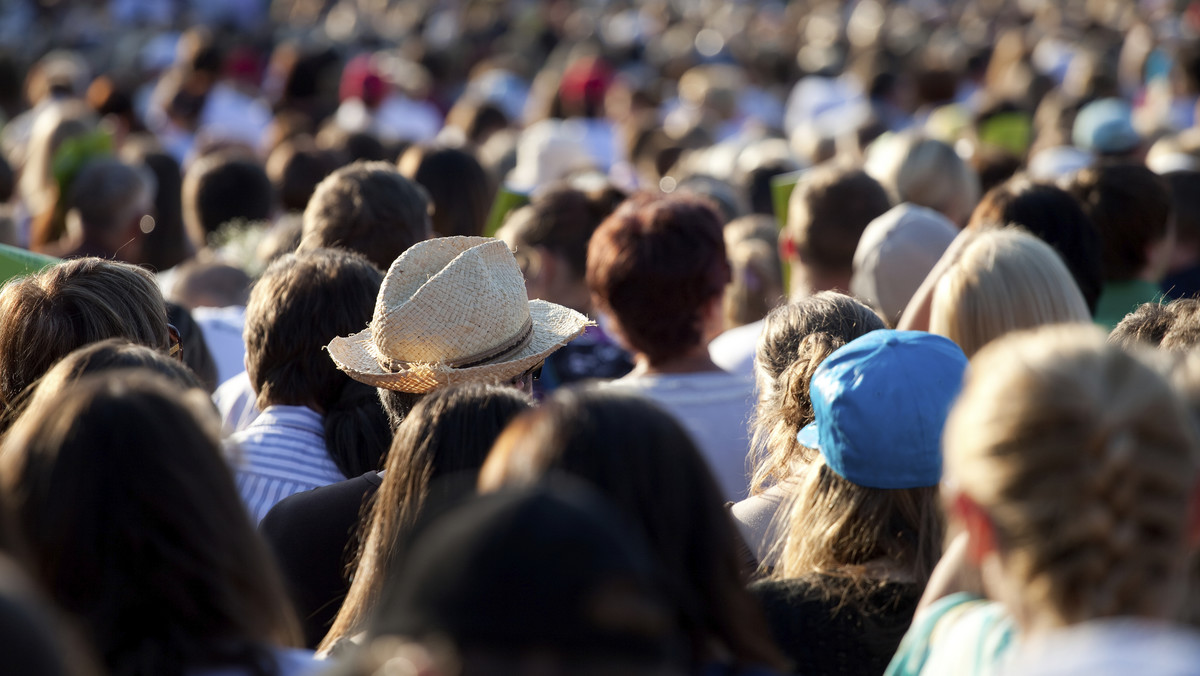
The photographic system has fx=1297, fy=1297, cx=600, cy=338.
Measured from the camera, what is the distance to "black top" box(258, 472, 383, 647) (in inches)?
99.1

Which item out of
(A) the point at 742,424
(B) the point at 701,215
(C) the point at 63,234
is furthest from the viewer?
(C) the point at 63,234

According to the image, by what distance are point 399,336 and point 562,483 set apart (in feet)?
4.56

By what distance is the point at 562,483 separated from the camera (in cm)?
148

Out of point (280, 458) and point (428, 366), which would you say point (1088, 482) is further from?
point (280, 458)

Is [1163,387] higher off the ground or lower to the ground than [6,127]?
higher

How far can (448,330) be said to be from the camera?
112 inches

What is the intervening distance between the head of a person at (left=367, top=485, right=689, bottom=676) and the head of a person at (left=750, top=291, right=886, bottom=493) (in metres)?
1.51

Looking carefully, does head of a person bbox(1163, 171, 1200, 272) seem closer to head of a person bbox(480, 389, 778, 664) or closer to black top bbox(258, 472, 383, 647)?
black top bbox(258, 472, 383, 647)

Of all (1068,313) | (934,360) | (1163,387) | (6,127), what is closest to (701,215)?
(1068,313)

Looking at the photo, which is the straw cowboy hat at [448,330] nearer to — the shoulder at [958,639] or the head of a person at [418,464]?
the head of a person at [418,464]

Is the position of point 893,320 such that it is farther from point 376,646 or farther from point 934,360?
point 376,646

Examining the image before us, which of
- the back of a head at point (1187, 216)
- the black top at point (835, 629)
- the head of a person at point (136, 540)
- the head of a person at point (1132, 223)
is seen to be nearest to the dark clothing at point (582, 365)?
the head of a person at point (1132, 223)

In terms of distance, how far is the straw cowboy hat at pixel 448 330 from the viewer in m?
2.79

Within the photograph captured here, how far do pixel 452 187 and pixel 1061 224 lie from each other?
2254 mm
